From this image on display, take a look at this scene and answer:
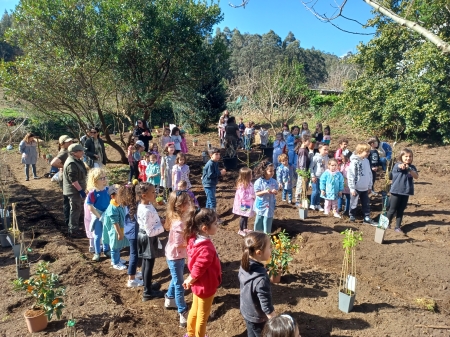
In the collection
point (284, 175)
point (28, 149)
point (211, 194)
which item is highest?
point (28, 149)

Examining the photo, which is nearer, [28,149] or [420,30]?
[420,30]

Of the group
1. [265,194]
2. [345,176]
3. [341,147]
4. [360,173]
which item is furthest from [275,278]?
[341,147]

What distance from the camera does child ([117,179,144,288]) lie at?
4589mm

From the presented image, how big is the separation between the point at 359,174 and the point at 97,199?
499cm

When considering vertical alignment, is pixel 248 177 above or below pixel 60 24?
below

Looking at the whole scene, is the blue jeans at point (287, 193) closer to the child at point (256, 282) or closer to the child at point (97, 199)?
the child at point (97, 199)

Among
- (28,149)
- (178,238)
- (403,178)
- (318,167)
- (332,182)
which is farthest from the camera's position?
(28,149)

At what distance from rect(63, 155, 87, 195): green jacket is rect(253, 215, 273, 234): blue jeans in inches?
135

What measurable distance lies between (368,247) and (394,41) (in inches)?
577

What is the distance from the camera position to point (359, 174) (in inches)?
271

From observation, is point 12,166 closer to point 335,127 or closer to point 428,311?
point 428,311

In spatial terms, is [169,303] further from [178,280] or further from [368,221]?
[368,221]

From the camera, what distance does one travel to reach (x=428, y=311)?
4238mm

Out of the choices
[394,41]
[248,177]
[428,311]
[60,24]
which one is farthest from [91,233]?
[394,41]
